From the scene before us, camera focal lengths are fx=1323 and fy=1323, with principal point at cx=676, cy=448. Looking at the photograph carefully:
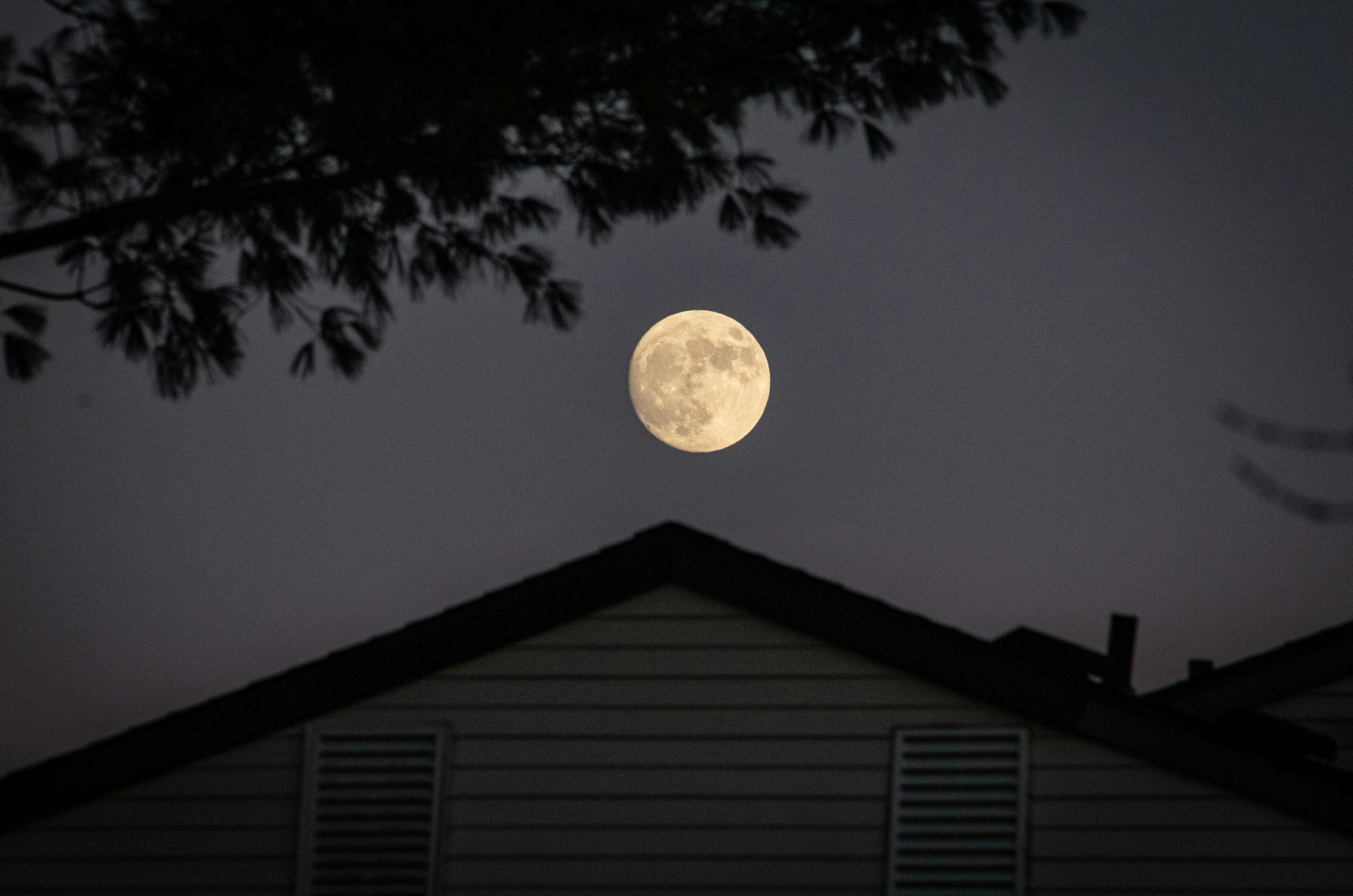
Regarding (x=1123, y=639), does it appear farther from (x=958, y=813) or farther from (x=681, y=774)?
(x=681, y=774)

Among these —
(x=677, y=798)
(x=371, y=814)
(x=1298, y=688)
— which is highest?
(x=1298, y=688)

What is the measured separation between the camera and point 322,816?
7832mm

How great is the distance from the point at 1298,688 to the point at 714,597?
676cm

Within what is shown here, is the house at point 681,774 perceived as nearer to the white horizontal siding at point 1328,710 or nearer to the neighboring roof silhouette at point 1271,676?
the neighboring roof silhouette at point 1271,676

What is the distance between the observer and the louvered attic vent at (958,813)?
7609mm

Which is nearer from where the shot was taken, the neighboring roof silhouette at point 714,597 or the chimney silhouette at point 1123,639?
the neighboring roof silhouette at point 714,597

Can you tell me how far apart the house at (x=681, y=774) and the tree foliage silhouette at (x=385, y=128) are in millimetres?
1998

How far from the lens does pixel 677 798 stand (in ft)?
25.4

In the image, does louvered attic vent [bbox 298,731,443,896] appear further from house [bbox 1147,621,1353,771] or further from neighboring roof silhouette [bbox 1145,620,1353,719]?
house [bbox 1147,621,1353,771]

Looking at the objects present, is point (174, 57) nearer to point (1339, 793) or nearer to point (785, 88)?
point (785, 88)

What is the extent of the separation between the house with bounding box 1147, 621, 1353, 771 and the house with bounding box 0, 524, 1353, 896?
451 centimetres

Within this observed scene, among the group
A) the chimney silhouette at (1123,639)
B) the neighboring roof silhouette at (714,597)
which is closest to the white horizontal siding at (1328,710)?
the chimney silhouette at (1123,639)

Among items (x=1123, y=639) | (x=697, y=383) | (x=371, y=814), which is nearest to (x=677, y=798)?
(x=371, y=814)

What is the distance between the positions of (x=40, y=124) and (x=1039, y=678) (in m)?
6.23
